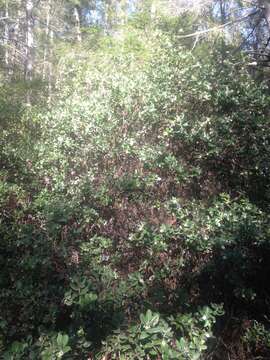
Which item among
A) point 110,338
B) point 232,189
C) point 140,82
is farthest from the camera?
point 140,82

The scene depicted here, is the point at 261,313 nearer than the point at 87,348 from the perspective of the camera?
No

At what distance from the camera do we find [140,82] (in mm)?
5211

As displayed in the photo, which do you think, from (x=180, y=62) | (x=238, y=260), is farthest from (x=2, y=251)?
(x=180, y=62)

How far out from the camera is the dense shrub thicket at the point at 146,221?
2.67 metres

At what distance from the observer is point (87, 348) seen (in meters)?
2.44

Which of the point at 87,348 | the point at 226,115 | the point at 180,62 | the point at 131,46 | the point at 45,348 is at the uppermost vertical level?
the point at 131,46

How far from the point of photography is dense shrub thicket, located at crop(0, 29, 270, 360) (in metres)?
2.67

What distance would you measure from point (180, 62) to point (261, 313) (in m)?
4.07

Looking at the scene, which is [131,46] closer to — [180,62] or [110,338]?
[180,62]

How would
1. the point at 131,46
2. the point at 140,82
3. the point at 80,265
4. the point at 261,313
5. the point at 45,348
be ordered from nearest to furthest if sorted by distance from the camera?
the point at 45,348 < the point at 80,265 < the point at 261,313 < the point at 140,82 < the point at 131,46

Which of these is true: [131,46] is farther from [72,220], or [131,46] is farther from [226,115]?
[72,220]

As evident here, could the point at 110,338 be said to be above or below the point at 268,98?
below

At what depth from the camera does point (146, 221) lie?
3768 millimetres

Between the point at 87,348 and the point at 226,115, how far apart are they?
141 inches
